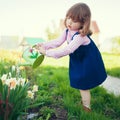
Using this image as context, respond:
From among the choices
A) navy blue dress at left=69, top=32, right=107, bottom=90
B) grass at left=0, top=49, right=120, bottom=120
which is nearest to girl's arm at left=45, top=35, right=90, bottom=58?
navy blue dress at left=69, top=32, right=107, bottom=90

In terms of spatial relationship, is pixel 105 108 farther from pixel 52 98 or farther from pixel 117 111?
pixel 52 98

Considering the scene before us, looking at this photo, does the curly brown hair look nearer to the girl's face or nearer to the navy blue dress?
the girl's face

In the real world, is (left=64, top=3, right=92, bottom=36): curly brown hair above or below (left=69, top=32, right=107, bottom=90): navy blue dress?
above

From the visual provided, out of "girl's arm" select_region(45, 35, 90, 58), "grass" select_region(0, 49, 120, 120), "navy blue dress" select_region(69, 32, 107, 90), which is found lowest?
"grass" select_region(0, 49, 120, 120)

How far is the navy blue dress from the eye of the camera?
3432 mm

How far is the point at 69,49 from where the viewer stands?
3.25 meters

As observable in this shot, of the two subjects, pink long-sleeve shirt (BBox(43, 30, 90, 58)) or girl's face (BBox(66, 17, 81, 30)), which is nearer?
pink long-sleeve shirt (BBox(43, 30, 90, 58))

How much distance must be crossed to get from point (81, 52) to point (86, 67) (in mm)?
158

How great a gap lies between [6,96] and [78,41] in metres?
0.99

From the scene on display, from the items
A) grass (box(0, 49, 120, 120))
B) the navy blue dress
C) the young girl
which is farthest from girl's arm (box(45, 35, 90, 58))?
grass (box(0, 49, 120, 120))

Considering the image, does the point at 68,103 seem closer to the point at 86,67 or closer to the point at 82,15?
the point at 86,67

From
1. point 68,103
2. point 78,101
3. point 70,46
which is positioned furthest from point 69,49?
point 78,101

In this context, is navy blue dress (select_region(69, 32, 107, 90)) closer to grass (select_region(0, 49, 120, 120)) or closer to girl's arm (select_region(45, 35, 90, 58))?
girl's arm (select_region(45, 35, 90, 58))

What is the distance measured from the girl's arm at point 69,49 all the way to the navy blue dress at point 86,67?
110mm
